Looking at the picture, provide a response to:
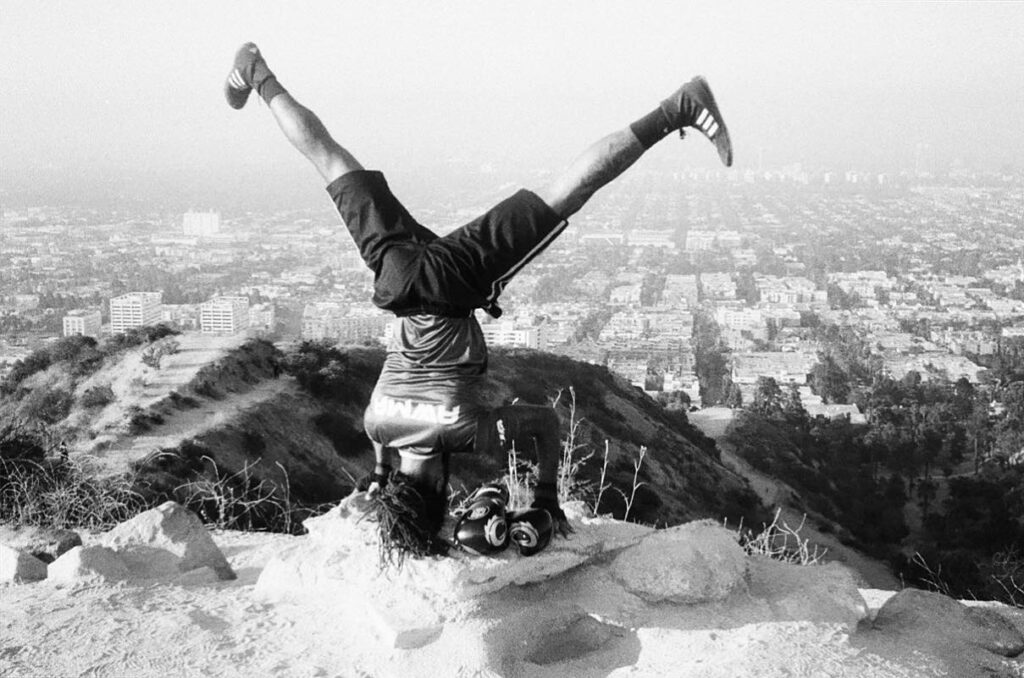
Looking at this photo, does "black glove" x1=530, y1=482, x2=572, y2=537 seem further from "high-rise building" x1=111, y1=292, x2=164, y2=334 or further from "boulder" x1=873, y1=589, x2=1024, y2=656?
"high-rise building" x1=111, y1=292, x2=164, y2=334

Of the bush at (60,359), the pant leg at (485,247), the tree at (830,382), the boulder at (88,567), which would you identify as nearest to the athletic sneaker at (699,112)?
the pant leg at (485,247)

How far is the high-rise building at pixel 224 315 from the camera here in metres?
40.5

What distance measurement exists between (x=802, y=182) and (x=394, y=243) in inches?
7073

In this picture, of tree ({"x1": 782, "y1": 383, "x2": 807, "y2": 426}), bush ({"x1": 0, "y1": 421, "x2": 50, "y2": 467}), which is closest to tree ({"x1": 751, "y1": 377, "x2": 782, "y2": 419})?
tree ({"x1": 782, "y1": 383, "x2": 807, "y2": 426})

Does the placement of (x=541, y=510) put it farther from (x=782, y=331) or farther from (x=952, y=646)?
(x=782, y=331)

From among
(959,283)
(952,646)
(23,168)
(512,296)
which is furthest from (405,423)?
(959,283)

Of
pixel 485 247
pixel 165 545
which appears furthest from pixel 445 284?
pixel 165 545

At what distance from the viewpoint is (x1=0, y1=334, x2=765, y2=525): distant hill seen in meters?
14.3

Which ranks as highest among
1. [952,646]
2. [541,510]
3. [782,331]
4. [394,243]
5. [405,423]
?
[394,243]

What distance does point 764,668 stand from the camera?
13.0ft

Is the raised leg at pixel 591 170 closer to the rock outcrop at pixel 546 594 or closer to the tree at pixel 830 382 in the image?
the rock outcrop at pixel 546 594

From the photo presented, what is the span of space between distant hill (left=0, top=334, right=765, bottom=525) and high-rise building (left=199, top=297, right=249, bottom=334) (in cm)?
1690

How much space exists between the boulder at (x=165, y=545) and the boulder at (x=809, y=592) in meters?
2.80

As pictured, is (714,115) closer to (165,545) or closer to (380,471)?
(380,471)
